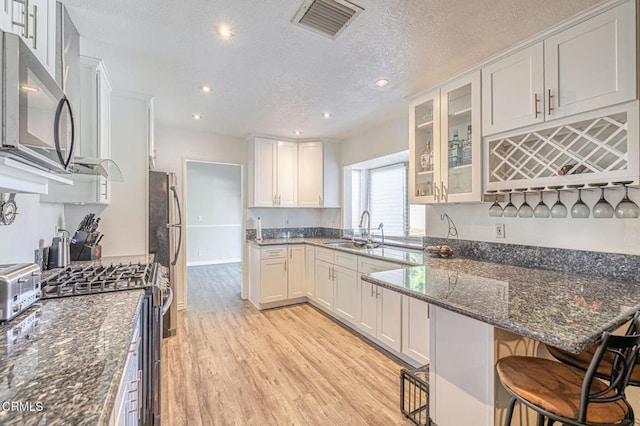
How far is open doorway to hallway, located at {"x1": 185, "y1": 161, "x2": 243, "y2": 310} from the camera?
690cm

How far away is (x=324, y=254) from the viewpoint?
12.1 feet

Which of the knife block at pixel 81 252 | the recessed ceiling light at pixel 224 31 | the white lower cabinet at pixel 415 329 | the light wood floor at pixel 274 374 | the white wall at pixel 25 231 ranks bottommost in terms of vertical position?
the light wood floor at pixel 274 374

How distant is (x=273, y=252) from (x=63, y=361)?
10.1 feet

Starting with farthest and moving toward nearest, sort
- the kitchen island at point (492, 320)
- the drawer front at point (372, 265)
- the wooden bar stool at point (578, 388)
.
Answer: the drawer front at point (372, 265), the kitchen island at point (492, 320), the wooden bar stool at point (578, 388)

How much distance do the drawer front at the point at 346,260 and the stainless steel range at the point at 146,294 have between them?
1912 millimetres

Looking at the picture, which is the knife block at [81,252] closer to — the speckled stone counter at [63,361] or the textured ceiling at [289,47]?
the speckled stone counter at [63,361]

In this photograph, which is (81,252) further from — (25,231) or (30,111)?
(30,111)

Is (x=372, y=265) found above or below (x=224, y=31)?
below

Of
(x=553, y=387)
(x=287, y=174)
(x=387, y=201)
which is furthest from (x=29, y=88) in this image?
(x=387, y=201)

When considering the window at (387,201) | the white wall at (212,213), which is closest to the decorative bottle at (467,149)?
the window at (387,201)

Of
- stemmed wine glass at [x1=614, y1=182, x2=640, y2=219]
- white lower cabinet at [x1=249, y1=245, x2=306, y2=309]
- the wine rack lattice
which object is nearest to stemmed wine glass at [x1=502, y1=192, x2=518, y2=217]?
the wine rack lattice

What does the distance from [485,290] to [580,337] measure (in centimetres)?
52

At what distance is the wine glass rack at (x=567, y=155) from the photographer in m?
1.50

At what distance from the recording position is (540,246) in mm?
1997
